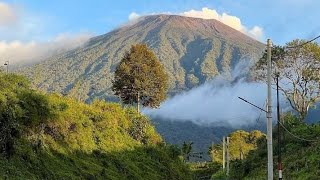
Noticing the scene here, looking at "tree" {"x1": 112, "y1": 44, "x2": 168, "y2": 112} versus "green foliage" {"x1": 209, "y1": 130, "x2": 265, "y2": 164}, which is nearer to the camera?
"tree" {"x1": 112, "y1": 44, "x2": 168, "y2": 112}

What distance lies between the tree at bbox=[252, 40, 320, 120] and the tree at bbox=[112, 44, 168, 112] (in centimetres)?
1066

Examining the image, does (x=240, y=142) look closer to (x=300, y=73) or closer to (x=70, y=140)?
(x=300, y=73)

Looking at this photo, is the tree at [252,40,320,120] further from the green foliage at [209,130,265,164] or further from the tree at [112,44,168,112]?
the green foliage at [209,130,265,164]

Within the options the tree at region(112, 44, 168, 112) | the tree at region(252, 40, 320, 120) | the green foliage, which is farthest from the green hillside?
the green foliage

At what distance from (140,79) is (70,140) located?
1888 centimetres

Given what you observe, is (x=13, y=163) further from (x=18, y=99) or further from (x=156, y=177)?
(x=156, y=177)

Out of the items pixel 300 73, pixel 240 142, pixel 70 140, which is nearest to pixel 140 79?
pixel 300 73

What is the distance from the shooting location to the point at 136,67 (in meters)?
46.0

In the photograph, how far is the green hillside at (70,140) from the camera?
21844mm

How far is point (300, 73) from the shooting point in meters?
43.8

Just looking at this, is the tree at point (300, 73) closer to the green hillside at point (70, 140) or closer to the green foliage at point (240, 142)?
the green hillside at point (70, 140)

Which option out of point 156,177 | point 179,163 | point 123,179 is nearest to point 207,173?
point 179,163

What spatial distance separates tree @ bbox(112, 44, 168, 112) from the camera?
4572 centimetres

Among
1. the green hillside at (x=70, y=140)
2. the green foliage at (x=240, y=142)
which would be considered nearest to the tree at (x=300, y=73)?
the green hillside at (x=70, y=140)
